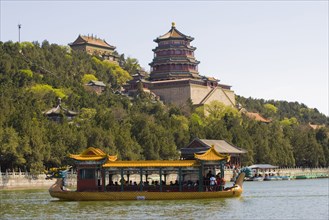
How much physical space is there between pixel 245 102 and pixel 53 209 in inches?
4379

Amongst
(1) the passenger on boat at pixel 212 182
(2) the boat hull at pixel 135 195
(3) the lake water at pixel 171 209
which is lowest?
(3) the lake water at pixel 171 209

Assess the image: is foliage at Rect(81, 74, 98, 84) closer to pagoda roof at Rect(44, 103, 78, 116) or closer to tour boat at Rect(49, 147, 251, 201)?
pagoda roof at Rect(44, 103, 78, 116)

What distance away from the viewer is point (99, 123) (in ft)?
246

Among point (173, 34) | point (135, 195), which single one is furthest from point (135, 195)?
point (173, 34)

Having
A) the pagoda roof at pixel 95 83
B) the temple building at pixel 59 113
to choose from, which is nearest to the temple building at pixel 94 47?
the pagoda roof at pixel 95 83

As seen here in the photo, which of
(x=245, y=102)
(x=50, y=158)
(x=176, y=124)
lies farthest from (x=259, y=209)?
(x=245, y=102)

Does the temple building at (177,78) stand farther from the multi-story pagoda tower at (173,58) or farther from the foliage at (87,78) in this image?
the foliage at (87,78)

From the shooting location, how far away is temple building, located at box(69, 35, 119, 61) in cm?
14264

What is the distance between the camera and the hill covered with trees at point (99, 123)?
6253cm

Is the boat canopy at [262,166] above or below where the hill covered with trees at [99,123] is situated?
below

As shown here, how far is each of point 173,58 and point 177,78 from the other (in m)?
2.96

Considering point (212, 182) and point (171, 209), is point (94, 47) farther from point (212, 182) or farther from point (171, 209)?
point (171, 209)

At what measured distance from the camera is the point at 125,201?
1535 inches

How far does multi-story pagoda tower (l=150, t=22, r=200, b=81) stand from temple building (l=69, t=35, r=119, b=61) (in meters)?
31.6
